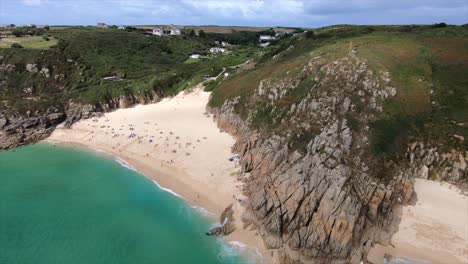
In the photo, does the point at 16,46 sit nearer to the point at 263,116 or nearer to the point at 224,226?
the point at 263,116

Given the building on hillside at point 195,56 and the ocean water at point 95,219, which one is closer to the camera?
the ocean water at point 95,219

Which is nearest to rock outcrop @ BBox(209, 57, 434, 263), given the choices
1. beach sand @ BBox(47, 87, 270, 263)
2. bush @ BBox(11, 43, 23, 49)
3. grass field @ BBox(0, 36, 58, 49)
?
beach sand @ BBox(47, 87, 270, 263)

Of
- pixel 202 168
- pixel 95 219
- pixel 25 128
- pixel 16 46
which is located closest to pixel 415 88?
pixel 202 168

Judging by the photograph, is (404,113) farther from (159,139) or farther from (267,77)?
(159,139)

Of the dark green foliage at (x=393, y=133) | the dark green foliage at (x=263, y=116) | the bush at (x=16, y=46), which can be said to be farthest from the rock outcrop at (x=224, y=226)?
the bush at (x=16, y=46)

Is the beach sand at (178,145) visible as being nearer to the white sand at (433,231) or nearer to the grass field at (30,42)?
the white sand at (433,231)

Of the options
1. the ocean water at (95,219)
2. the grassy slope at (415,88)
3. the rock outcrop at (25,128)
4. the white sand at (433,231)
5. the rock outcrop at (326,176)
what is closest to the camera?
the white sand at (433,231)

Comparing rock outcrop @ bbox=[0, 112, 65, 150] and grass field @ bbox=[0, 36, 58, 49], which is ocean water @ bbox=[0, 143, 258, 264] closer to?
rock outcrop @ bbox=[0, 112, 65, 150]

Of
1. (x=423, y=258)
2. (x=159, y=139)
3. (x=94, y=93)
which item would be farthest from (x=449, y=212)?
(x=94, y=93)
